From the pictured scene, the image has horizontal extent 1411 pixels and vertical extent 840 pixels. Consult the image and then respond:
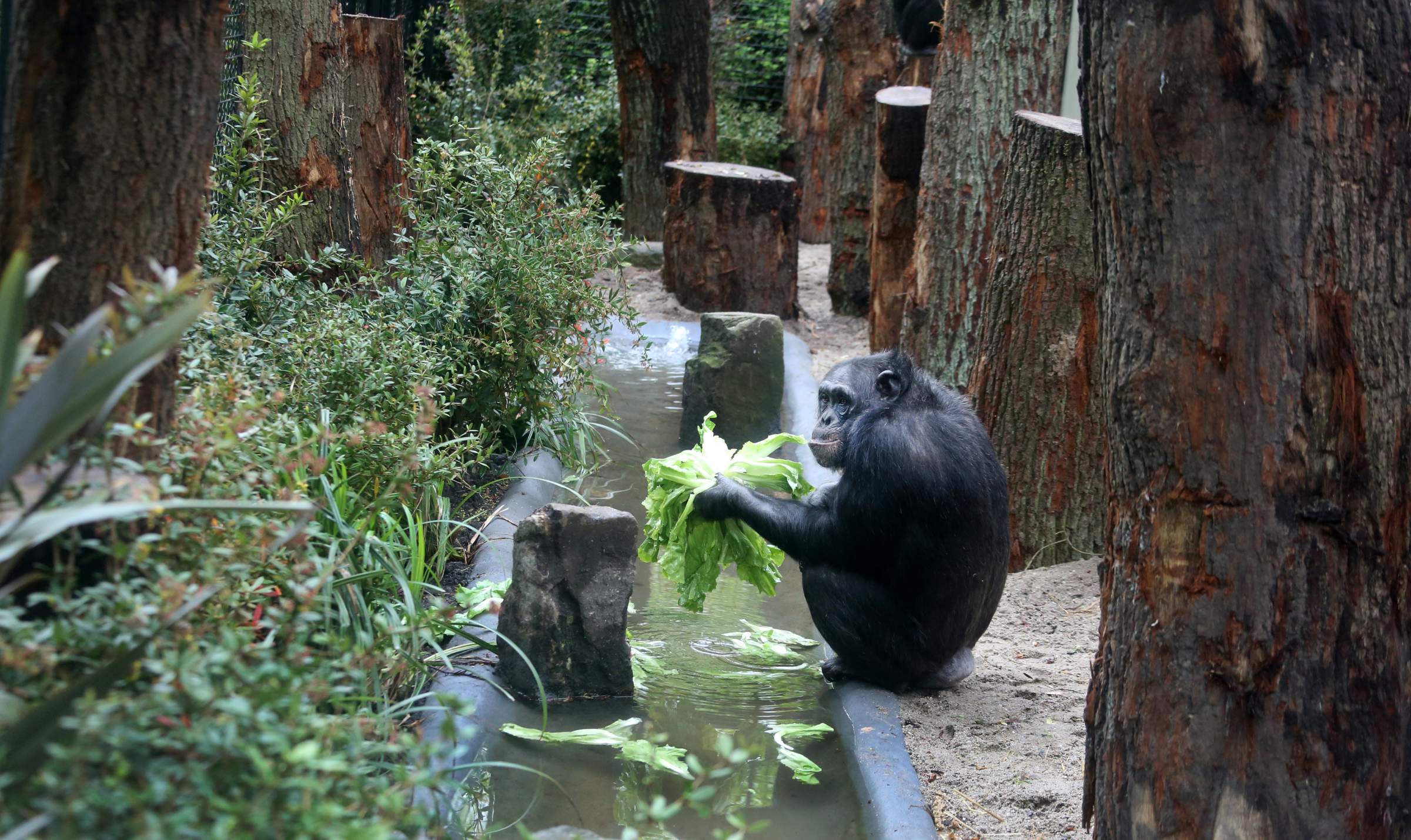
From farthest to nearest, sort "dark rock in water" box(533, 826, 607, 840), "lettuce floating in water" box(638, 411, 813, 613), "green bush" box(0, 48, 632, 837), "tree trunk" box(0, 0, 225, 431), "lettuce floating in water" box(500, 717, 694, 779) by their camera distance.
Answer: "lettuce floating in water" box(638, 411, 813, 613) < "lettuce floating in water" box(500, 717, 694, 779) < "dark rock in water" box(533, 826, 607, 840) < "tree trunk" box(0, 0, 225, 431) < "green bush" box(0, 48, 632, 837)

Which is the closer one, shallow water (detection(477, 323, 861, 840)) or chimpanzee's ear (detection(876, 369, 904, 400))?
shallow water (detection(477, 323, 861, 840))

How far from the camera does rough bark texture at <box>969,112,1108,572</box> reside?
16.7 ft

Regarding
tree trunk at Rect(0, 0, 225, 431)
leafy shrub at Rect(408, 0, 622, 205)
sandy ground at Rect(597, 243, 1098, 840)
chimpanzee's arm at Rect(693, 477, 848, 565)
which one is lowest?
sandy ground at Rect(597, 243, 1098, 840)

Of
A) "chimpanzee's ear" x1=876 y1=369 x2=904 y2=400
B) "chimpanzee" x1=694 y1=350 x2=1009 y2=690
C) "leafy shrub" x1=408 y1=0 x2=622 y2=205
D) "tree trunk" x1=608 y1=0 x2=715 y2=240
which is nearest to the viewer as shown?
"chimpanzee" x1=694 y1=350 x2=1009 y2=690

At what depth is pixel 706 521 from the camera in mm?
4504

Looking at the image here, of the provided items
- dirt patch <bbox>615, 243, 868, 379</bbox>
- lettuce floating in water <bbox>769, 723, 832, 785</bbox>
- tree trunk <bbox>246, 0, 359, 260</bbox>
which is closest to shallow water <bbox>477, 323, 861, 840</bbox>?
lettuce floating in water <bbox>769, 723, 832, 785</bbox>

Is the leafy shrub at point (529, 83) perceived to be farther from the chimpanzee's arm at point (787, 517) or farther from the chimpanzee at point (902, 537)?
the chimpanzee at point (902, 537)

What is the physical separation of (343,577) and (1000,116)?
470 cm

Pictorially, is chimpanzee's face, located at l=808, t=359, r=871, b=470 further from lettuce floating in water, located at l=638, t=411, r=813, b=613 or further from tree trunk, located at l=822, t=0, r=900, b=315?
tree trunk, located at l=822, t=0, r=900, b=315

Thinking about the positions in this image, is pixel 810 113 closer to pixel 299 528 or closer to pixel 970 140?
pixel 970 140

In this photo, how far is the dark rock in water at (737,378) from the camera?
7.08 metres

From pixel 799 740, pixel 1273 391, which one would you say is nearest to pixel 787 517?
pixel 799 740

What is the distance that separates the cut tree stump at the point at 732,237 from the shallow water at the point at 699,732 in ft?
14.3

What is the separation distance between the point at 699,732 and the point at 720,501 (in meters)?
0.91
